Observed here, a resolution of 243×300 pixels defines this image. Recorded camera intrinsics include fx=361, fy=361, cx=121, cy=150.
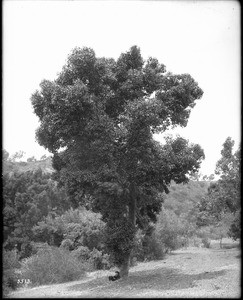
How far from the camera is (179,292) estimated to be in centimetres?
1421

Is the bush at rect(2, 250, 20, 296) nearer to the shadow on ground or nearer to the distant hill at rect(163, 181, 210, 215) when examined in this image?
the shadow on ground

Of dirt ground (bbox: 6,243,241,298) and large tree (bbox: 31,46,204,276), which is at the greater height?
large tree (bbox: 31,46,204,276)

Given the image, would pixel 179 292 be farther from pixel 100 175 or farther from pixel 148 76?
pixel 148 76

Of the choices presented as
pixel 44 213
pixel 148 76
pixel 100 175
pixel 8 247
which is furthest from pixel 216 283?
pixel 44 213

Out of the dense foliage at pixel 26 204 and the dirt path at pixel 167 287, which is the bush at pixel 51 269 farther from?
the dense foliage at pixel 26 204

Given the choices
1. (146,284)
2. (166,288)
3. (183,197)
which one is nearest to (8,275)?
(146,284)

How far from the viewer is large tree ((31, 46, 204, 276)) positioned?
16844 millimetres

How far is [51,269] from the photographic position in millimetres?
22516

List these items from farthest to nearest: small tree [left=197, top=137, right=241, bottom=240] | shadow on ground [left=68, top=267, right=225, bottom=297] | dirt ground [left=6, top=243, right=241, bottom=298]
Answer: small tree [left=197, top=137, right=241, bottom=240], shadow on ground [left=68, top=267, right=225, bottom=297], dirt ground [left=6, top=243, right=241, bottom=298]

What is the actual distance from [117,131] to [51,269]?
35.6ft

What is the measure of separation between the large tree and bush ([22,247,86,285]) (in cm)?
542

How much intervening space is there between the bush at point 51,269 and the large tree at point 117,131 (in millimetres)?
5416

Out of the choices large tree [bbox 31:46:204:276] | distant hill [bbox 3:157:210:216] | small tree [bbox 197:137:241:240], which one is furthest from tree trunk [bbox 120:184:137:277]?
distant hill [bbox 3:157:210:216]

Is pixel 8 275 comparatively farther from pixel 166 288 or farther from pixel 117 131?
pixel 117 131
